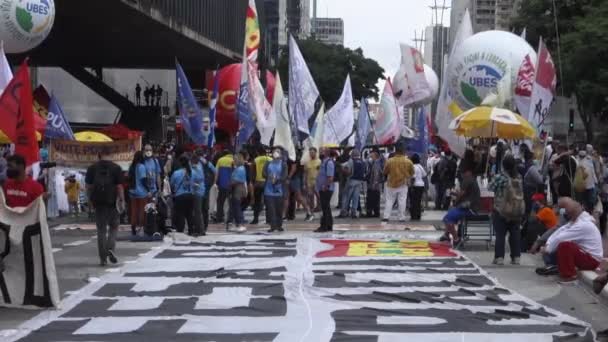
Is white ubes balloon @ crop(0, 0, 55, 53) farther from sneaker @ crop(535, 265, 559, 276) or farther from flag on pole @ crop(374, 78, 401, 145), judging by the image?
flag on pole @ crop(374, 78, 401, 145)

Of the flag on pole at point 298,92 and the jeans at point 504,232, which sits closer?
the jeans at point 504,232

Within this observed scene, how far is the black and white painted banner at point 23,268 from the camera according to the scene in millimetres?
11047

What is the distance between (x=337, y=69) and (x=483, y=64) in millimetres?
57223

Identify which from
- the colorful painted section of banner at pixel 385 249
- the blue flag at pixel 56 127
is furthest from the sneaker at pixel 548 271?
the blue flag at pixel 56 127

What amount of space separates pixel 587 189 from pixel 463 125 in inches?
128

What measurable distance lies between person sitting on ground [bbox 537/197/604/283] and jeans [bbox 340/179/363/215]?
40.9 feet

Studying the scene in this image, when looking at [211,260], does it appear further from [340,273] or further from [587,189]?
[587,189]

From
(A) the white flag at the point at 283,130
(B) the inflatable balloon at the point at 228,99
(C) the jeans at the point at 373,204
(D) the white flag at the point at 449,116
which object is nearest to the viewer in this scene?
(A) the white flag at the point at 283,130

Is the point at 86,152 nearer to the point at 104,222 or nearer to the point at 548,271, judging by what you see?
the point at 104,222

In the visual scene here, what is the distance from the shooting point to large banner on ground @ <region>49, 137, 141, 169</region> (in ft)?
77.4

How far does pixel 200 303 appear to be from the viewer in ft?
37.6

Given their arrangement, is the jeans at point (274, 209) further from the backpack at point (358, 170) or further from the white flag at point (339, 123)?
the white flag at point (339, 123)

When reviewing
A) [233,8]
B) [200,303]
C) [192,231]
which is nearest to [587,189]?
[192,231]

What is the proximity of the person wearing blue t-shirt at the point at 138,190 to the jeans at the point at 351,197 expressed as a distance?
793 centimetres
